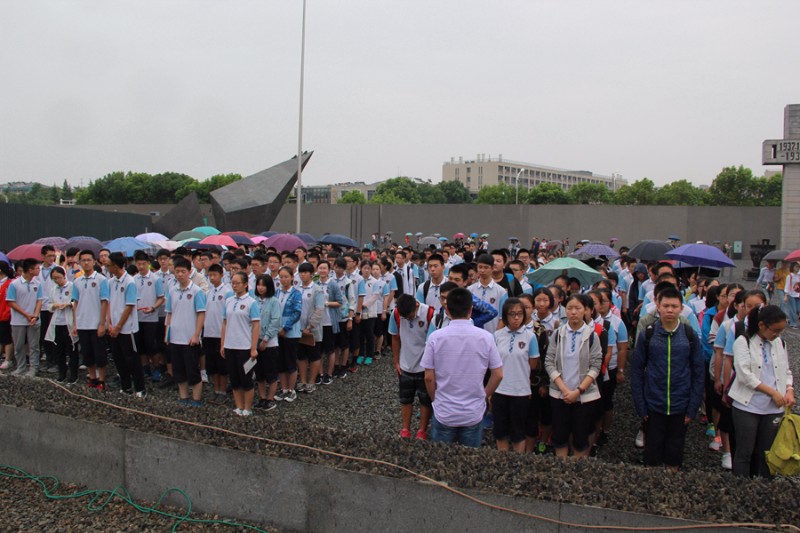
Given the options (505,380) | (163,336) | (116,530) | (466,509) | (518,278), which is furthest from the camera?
(163,336)

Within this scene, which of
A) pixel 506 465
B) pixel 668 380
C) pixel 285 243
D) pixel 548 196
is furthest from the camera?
pixel 548 196

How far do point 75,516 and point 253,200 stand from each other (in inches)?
890

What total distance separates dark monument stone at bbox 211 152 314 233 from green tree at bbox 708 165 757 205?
147ft

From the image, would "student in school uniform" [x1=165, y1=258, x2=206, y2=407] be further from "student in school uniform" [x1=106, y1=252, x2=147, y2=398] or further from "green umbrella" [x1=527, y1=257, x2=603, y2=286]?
"green umbrella" [x1=527, y1=257, x2=603, y2=286]

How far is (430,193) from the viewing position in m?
96.5

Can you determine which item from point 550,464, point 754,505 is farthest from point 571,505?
point 754,505

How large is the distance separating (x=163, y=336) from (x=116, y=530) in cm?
452

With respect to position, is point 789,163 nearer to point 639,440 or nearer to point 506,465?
point 639,440

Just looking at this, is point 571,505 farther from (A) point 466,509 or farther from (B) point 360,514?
(B) point 360,514

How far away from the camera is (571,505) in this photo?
3.31 metres

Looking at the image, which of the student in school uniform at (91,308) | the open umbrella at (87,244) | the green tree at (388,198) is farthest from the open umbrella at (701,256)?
the green tree at (388,198)

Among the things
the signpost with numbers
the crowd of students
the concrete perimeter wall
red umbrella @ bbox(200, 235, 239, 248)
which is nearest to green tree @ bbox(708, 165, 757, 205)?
the signpost with numbers

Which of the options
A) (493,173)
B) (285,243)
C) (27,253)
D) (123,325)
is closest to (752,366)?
(123,325)

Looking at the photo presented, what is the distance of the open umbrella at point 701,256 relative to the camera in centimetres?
938
